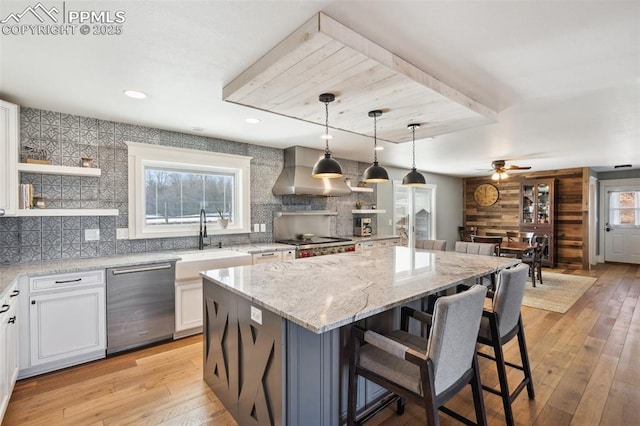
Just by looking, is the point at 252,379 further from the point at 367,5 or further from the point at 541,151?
the point at 541,151

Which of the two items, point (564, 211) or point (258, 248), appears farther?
point (564, 211)

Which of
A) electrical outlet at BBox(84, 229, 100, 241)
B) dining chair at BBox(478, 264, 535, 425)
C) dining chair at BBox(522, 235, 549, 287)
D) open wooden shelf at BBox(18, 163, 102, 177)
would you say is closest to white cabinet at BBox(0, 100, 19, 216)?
A: open wooden shelf at BBox(18, 163, 102, 177)

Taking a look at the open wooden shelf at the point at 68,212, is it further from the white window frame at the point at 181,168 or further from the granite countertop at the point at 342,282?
the granite countertop at the point at 342,282

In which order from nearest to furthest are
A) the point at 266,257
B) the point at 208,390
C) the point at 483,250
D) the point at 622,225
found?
the point at 208,390
the point at 483,250
the point at 266,257
the point at 622,225

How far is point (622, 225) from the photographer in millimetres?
7715

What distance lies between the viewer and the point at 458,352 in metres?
1.51

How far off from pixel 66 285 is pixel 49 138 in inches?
57.6

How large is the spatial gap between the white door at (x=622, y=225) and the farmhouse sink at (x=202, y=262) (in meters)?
9.18

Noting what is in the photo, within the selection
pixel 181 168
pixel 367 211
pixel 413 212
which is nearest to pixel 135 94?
pixel 181 168

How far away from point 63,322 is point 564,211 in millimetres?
9287

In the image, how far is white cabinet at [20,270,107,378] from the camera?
2521 millimetres

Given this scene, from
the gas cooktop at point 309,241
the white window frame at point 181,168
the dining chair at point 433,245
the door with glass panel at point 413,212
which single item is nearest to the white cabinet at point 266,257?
the gas cooktop at point 309,241

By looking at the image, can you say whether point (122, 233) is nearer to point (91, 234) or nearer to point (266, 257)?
point (91, 234)

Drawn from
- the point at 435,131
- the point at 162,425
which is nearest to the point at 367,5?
the point at 435,131
